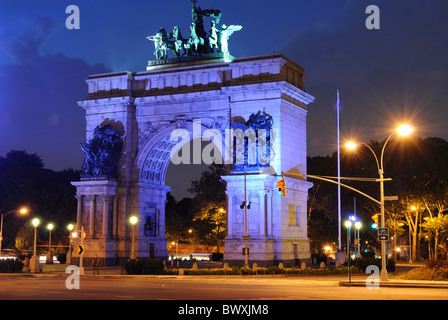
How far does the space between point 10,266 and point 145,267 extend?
11.9 m

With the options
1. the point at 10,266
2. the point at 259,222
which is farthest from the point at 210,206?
the point at 10,266

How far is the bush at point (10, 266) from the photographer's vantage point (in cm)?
5328

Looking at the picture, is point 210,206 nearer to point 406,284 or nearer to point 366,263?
point 366,263

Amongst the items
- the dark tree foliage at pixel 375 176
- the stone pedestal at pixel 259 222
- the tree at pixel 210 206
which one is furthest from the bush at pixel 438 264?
the tree at pixel 210 206

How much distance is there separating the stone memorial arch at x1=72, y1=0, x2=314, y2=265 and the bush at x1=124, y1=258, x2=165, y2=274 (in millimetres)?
7149

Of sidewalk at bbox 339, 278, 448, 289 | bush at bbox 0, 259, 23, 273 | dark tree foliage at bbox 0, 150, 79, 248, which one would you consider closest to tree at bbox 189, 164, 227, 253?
dark tree foliage at bbox 0, 150, 79, 248

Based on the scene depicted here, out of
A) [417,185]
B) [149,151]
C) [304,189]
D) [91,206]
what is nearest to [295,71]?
[304,189]

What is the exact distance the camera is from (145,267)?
1943 inches

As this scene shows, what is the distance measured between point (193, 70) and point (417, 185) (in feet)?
108

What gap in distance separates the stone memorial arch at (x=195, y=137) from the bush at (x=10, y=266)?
7215 mm
